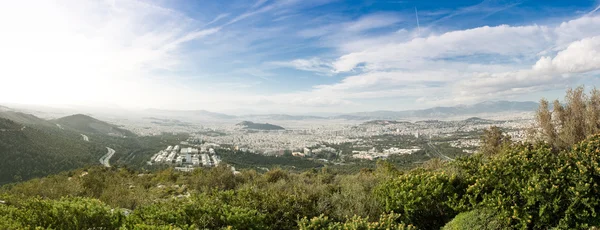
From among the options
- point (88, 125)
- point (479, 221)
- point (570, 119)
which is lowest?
point (88, 125)

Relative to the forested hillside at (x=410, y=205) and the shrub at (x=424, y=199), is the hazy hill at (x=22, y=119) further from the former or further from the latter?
the shrub at (x=424, y=199)

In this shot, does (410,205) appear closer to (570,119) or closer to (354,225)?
(354,225)

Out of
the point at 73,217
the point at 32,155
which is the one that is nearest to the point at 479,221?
the point at 73,217

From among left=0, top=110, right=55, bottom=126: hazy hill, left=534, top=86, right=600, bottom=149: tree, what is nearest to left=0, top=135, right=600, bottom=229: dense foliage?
left=534, top=86, right=600, bottom=149: tree

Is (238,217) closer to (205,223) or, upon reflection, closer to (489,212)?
(205,223)

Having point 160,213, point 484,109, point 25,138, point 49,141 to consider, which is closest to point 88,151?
point 49,141

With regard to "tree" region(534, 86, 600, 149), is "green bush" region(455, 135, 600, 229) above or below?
below

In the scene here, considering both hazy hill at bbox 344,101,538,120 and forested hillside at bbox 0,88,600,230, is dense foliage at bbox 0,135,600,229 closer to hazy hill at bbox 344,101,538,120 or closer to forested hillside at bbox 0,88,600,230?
forested hillside at bbox 0,88,600,230

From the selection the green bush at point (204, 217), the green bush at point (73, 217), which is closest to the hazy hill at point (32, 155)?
the green bush at point (73, 217)
